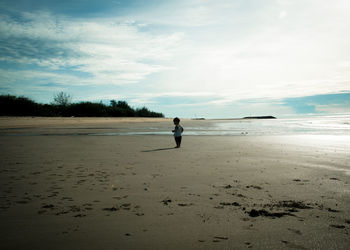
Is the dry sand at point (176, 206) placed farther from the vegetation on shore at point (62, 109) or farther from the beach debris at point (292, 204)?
the vegetation on shore at point (62, 109)

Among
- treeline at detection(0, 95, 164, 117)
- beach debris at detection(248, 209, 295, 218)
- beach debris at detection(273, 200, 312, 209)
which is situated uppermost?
treeline at detection(0, 95, 164, 117)

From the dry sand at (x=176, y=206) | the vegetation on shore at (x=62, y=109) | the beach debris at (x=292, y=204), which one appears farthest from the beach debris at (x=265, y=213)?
the vegetation on shore at (x=62, y=109)

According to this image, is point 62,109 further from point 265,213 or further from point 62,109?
point 265,213

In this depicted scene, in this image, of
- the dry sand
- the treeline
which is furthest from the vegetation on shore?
the dry sand

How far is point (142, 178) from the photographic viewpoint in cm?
485

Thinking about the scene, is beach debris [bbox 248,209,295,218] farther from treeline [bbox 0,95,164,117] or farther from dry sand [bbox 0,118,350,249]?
treeline [bbox 0,95,164,117]

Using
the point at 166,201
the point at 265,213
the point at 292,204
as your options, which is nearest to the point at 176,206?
the point at 166,201

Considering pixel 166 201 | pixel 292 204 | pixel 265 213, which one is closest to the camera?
pixel 265 213

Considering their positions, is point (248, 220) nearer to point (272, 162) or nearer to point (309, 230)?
point (309, 230)

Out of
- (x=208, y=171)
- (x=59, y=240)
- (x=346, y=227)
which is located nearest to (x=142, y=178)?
(x=208, y=171)

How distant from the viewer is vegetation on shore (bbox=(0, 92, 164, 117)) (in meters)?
33.1

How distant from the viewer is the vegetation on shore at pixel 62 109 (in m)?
33.1

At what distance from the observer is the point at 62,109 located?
1844 inches

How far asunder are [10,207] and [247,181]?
408 cm
